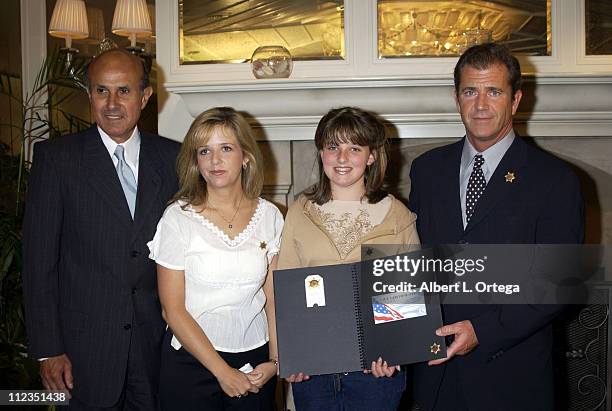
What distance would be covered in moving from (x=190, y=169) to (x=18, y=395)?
1111 millimetres

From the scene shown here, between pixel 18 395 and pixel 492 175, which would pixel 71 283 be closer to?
pixel 18 395

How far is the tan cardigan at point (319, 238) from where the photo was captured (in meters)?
→ 1.93

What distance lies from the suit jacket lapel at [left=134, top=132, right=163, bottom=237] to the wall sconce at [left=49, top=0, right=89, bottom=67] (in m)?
1.44

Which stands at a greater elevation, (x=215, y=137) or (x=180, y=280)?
(x=215, y=137)

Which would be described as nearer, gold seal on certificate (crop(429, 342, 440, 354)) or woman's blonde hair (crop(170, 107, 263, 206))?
gold seal on certificate (crop(429, 342, 440, 354))

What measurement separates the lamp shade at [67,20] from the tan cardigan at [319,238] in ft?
6.34

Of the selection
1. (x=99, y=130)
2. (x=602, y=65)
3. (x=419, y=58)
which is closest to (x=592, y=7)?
(x=602, y=65)

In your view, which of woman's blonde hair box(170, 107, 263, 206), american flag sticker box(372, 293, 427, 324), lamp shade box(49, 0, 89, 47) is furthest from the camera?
lamp shade box(49, 0, 89, 47)

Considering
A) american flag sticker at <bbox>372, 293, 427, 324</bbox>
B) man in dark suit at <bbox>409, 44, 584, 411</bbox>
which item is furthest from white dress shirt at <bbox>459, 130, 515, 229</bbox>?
american flag sticker at <bbox>372, 293, 427, 324</bbox>

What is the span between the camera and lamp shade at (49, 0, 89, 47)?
3334 mm

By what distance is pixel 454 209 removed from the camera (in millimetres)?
1999

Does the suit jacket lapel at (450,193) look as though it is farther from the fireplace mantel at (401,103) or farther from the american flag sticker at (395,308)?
the fireplace mantel at (401,103)

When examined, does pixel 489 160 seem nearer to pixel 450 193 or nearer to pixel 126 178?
pixel 450 193

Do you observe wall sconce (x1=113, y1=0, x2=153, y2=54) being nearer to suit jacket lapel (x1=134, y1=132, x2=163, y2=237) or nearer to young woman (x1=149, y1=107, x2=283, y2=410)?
suit jacket lapel (x1=134, y1=132, x2=163, y2=237)
